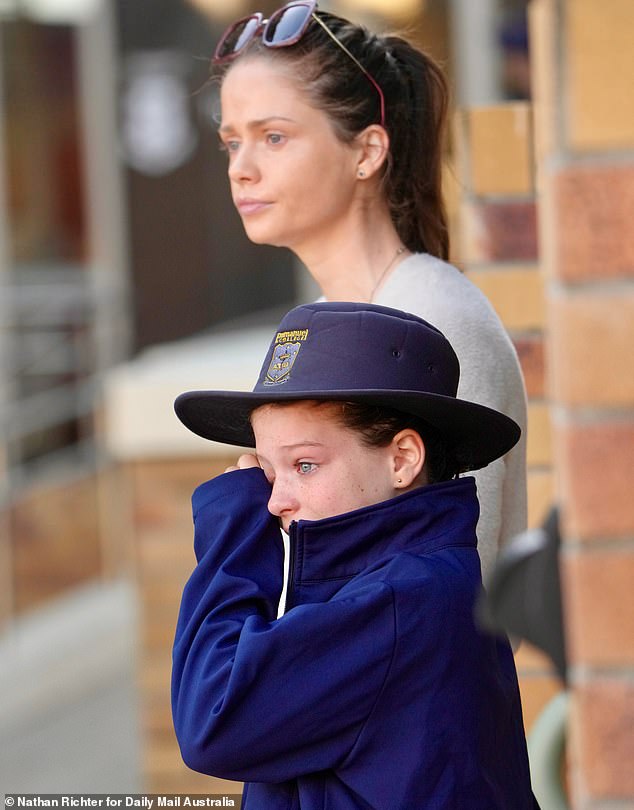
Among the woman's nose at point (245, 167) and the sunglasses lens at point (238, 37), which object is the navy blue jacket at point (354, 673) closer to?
the woman's nose at point (245, 167)

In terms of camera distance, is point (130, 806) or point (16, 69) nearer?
point (130, 806)

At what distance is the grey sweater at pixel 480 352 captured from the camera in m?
1.85

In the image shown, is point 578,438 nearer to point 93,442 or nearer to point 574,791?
point 574,791

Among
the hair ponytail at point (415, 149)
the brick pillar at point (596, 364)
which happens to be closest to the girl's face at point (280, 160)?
the hair ponytail at point (415, 149)

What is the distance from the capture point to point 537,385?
8.90 ft

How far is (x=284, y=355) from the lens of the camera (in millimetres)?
1580

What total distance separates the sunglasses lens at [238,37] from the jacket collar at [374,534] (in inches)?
33.0

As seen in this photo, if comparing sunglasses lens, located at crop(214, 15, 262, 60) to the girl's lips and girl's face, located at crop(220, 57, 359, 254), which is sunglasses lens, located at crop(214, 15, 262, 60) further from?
the girl's lips

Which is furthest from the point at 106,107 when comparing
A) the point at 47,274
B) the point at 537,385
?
the point at 537,385

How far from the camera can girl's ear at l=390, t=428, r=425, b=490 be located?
1.56m

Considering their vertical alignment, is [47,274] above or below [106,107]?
below

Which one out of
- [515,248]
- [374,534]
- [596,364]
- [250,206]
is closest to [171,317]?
[515,248]

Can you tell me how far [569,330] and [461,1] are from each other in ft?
21.1

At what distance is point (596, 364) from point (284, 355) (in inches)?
23.0
